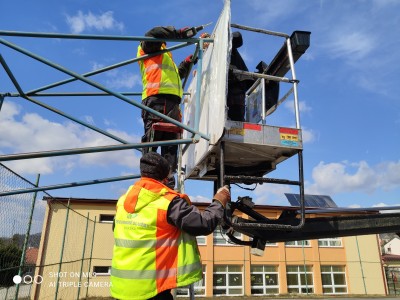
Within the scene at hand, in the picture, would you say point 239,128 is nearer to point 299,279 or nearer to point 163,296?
point 163,296

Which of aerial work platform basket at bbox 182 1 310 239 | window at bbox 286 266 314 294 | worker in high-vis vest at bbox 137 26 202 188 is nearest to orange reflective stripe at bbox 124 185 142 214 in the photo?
aerial work platform basket at bbox 182 1 310 239

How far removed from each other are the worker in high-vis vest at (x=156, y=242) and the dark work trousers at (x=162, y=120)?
4.91 ft

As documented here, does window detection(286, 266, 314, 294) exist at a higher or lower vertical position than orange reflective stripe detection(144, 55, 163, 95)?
lower

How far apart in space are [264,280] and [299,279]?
2887 millimetres

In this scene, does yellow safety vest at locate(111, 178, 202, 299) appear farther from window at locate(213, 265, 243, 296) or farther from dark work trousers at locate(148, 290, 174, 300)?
window at locate(213, 265, 243, 296)

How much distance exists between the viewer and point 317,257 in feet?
85.6

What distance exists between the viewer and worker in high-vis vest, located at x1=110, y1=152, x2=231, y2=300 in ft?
7.06

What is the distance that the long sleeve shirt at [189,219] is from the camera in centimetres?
218

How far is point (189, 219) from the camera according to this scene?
2184 millimetres

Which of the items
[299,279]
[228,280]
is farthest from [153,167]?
[299,279]

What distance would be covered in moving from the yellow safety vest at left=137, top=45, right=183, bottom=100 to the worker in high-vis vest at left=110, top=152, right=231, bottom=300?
182 centimetres

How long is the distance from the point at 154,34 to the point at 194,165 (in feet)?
4.95

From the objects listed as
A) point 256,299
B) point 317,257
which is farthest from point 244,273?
point 317,257

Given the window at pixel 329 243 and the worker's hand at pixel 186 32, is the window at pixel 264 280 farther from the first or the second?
the worker's hand at pixel 186 32
